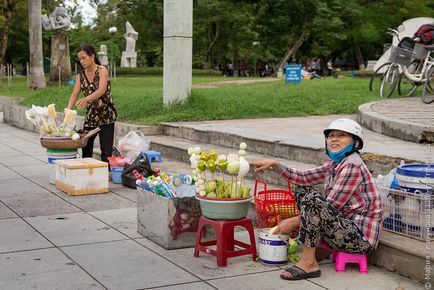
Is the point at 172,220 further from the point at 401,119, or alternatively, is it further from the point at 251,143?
the point at 401,119

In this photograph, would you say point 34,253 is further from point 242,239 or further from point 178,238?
point 242,239

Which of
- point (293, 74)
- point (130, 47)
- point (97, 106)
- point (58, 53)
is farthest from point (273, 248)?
point (130, 47)

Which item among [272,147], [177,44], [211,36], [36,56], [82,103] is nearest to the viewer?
[82,103]

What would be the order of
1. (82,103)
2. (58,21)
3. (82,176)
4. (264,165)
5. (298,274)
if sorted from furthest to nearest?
(58,21) < (82,103) < (82,176) < (264,165) < (298,274)

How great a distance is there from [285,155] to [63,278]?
4.05 metres

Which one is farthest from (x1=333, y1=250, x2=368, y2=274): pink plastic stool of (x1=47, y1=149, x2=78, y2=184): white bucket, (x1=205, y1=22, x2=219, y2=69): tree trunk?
(x1=205, y1=22, x2=219, y2=69): tree trunk

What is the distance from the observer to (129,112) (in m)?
13.0

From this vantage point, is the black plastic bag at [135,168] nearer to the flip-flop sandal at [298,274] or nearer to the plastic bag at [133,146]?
the plastic bag at [133,146]

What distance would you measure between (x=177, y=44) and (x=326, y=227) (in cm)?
798

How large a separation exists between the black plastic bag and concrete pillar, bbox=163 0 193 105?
434cm

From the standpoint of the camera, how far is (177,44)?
12.0 metres

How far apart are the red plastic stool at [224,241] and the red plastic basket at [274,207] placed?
0.15 meters

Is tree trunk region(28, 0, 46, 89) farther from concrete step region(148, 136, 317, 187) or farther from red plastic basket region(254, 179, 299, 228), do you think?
red plastic basket region(254, 179, 299, 228)

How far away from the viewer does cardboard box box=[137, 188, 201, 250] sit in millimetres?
5348
